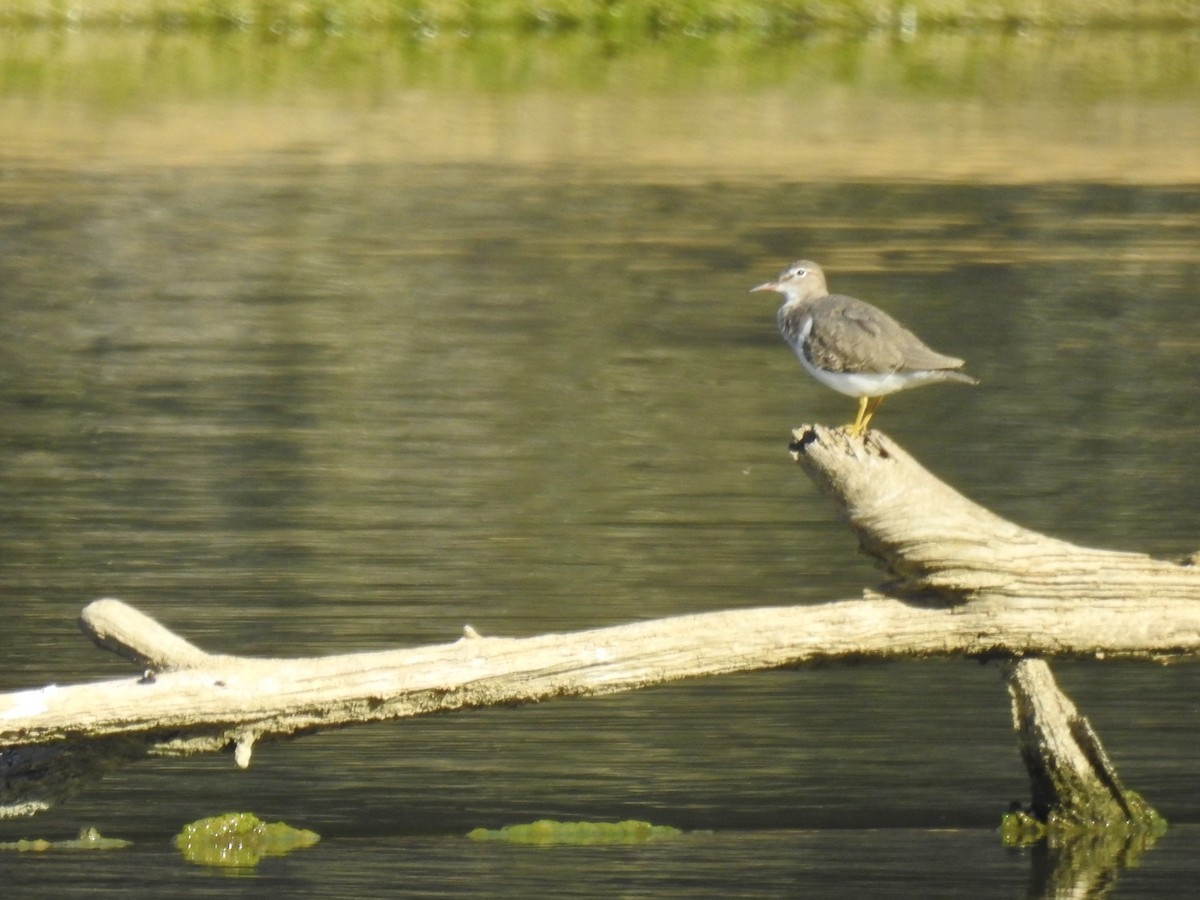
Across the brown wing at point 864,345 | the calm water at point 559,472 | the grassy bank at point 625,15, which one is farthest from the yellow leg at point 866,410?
the grassy bank at point 625,15

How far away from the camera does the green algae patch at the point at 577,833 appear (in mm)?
8703

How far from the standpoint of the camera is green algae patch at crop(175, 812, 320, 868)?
8609 millimetres

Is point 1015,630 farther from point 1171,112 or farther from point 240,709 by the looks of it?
point 1171,112

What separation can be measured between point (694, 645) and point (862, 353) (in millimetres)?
2093

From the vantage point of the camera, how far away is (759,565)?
1277cm

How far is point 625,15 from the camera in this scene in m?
50.3

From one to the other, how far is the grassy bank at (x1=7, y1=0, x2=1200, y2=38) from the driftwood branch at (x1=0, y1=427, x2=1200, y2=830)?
42.4 m

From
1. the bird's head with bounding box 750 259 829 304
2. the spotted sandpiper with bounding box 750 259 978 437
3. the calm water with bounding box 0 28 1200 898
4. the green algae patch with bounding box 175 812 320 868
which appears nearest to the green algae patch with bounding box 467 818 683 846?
the calm water with bounding box 0 28 1200 898

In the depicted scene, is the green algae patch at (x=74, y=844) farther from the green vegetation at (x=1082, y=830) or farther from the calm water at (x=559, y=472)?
the green vegetation at (x=1082, y=830)

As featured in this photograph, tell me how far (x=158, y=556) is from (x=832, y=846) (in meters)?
5.50

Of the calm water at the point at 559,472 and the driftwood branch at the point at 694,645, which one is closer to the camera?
the driftwood branch at the point at 694,645

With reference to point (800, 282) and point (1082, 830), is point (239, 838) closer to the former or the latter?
point (1082, 830)

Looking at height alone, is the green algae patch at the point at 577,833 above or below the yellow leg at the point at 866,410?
below

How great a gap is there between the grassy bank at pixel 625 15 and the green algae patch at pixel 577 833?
41797mm
